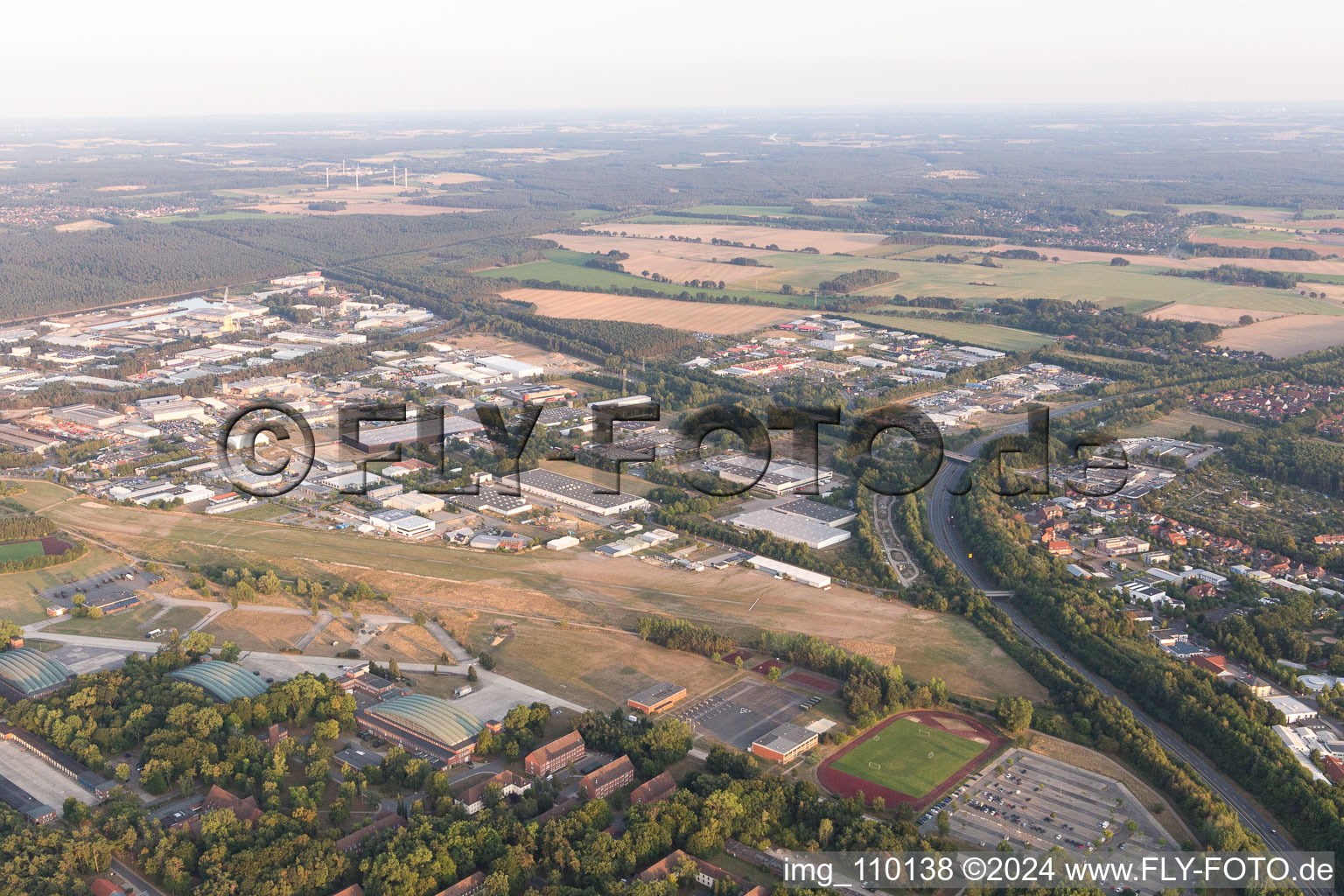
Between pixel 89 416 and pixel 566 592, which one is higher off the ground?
pixel 89 416

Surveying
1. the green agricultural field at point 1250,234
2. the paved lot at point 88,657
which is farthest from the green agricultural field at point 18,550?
the green agricultural field at point 1250,234

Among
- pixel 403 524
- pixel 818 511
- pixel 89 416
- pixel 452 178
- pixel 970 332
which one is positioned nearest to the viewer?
pixel 403 524

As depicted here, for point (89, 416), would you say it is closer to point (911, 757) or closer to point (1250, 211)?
point (911, 757)

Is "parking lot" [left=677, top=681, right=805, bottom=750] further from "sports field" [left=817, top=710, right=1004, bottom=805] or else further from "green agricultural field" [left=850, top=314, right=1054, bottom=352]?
"green agricultural field" [left=850, top=314, right=1054, bottom=352]

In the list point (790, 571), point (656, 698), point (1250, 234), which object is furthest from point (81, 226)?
point (1250, 234)

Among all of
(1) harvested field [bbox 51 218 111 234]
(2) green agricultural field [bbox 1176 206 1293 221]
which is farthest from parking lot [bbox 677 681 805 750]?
(2) green agricultural field [bbox 1176 206 1293 221]

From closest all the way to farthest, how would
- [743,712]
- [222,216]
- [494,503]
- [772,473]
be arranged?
1. [743,712]
2. [494,503]
3. [772,473]
4. [222,216]
